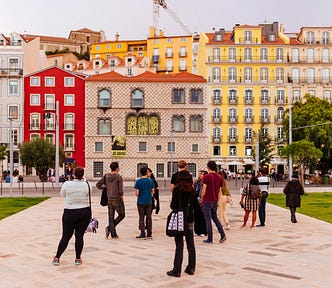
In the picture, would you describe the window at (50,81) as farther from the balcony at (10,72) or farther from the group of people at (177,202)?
the group of people at (177,202)

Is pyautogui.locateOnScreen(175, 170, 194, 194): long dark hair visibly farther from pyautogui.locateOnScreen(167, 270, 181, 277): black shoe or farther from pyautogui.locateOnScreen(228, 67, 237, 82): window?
pyautogui.locateOnScreen(228, 67, 237, 82): window

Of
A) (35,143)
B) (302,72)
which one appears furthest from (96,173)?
(302,72)

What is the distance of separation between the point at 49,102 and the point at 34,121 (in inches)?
116

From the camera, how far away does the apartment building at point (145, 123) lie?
2259 inches

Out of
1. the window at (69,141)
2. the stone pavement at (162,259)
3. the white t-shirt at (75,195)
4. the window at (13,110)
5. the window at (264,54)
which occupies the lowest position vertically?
the stone pavement at (162,259)

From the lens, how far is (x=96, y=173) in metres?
57.2

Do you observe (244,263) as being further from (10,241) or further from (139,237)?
(10,241)

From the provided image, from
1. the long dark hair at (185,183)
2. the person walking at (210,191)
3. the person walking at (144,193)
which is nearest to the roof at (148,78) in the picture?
the person walking at (144,193)

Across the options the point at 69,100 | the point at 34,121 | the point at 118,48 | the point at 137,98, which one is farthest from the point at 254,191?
the point at 118,48

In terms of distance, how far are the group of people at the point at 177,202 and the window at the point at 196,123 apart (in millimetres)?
40958

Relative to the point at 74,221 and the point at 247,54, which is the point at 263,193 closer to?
the point at 74,221

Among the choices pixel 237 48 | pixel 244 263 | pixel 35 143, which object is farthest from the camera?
pixel 237 48

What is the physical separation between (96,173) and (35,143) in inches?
458

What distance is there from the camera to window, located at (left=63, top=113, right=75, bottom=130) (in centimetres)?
6241
